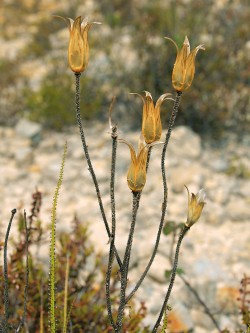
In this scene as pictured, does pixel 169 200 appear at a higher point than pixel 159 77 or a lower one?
lower

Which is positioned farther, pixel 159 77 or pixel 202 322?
pixel 159 77

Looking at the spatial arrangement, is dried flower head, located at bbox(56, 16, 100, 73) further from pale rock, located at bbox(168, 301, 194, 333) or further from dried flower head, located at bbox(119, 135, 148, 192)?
pale rock, located at bbox(168, 301, 194, 333)

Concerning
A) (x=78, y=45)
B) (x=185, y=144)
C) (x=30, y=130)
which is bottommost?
(x=78, y=45)

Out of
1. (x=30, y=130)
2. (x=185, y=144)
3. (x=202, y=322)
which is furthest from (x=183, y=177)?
(x=30, y=130)

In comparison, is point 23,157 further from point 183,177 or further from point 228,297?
point 228,297

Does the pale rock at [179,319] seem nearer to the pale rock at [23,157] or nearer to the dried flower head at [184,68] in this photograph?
the dried flower head at [184,68]

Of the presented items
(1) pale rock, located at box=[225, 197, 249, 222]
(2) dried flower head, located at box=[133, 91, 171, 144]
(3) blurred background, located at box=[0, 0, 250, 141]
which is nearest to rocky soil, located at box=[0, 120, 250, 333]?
(1) pale rock, located at box=[225, 197, 249, 222]

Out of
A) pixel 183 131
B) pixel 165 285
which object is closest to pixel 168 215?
pixel 165 285
